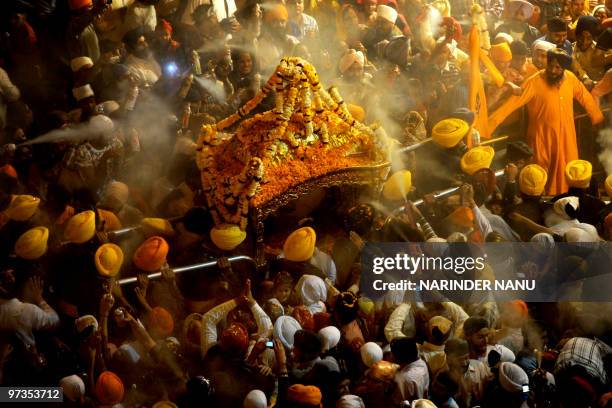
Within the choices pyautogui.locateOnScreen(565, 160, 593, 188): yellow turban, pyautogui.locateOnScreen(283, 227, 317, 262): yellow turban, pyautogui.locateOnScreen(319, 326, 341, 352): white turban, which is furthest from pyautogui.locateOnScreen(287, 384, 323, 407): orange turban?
pyautogui.locateOnScreen(565, 160, 593, 188): yellow turban

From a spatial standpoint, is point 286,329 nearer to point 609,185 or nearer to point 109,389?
point 109,389

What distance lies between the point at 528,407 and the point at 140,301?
3198 mm

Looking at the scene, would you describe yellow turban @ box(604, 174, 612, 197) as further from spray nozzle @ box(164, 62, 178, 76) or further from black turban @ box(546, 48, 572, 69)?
spray nozzle @ box(164, 62, 178, 76)

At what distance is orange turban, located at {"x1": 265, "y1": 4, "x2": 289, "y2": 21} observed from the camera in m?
10.6

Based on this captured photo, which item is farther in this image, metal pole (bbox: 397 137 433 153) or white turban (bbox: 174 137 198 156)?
metal pole (bbox: 397 137 433 153)

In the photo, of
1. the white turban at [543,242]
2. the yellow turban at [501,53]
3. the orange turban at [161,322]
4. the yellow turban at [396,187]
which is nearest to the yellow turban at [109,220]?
the orange turban at [161,322]

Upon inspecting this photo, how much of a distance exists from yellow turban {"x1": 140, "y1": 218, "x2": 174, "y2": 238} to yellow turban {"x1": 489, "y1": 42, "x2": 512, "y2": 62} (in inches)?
147

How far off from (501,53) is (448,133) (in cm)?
119

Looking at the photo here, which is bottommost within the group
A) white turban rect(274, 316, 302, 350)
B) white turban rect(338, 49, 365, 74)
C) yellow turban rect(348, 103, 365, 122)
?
white turban rect(274, 316, 302, 350)

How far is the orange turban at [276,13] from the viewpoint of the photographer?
1059 centimetres

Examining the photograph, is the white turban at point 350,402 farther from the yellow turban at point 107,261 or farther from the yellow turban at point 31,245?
the yellow turban at point 31,245

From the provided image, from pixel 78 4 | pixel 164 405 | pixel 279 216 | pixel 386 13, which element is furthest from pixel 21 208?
pixel 386 13

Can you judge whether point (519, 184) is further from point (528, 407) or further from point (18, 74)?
point (18, 74)

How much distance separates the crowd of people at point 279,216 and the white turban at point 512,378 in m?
0.01
